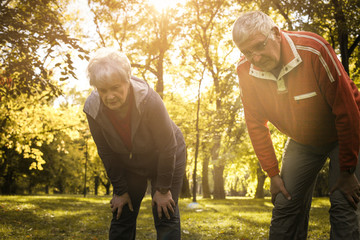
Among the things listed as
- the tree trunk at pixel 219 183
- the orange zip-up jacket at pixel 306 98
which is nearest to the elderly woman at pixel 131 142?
the orange zip-up jacket at pixel 306 98

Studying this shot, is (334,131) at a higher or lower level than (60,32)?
lower

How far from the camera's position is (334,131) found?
2.47m

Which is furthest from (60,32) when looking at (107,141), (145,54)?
Result: (145,54)

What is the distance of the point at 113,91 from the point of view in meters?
2.41

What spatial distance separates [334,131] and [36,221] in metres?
7.69

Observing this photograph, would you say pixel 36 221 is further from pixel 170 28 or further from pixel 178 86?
pixel 178 86

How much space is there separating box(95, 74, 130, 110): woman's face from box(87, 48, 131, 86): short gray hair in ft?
0.09

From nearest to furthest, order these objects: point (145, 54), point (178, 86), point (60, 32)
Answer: point (60, 32), point (145, 54), point (178, 86)

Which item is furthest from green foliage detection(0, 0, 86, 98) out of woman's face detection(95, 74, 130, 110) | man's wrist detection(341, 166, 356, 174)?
man's wrist detection(341, 166, 356, 174)

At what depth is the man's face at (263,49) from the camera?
2298 millimetres

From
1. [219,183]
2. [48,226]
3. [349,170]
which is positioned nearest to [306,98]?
[349,170]

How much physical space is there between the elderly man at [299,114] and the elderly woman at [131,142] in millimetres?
741

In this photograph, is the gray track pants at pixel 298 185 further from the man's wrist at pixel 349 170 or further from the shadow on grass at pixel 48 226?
the shadow on grass at pixel 48 226

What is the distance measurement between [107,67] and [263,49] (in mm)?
1105
